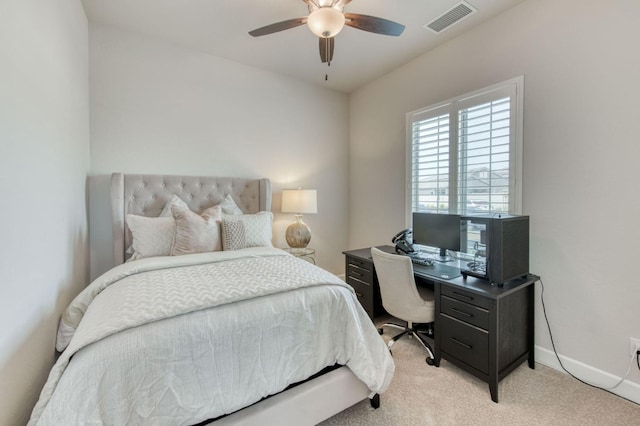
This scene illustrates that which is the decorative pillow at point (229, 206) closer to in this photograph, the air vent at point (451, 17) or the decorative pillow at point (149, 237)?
the decorative pillow at point (149, 237)

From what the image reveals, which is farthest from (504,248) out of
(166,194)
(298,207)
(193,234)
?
(166,194)

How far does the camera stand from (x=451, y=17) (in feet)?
7.56

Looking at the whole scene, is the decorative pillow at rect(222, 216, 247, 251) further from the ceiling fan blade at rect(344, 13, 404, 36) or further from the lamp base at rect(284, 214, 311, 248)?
the ceiling fan blade at rect(344, 13, 404, 36)

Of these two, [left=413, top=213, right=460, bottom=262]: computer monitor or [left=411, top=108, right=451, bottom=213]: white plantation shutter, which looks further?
[left=411, top=108, right=451, bottom=213]: white plantation shutter

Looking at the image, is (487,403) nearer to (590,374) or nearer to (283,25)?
(590,374)

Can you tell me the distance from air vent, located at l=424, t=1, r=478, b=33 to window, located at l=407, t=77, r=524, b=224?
2.10 ft

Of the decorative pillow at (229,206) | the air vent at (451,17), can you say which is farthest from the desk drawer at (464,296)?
the air vent at (451,17)

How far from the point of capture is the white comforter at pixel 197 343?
100cm

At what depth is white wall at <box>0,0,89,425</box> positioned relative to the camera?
1.07 meters

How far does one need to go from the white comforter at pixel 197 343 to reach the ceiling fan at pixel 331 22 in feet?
5.21

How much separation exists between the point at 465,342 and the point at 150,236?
8.54 feet

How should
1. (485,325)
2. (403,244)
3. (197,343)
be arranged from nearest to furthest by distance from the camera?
(197,343), (485,325), (403,244)

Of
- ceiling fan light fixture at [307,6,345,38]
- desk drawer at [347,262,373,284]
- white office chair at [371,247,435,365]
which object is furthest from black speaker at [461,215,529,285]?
ceiling fan light fixture at [307,6,345,38]

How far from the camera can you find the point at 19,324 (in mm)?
1146
